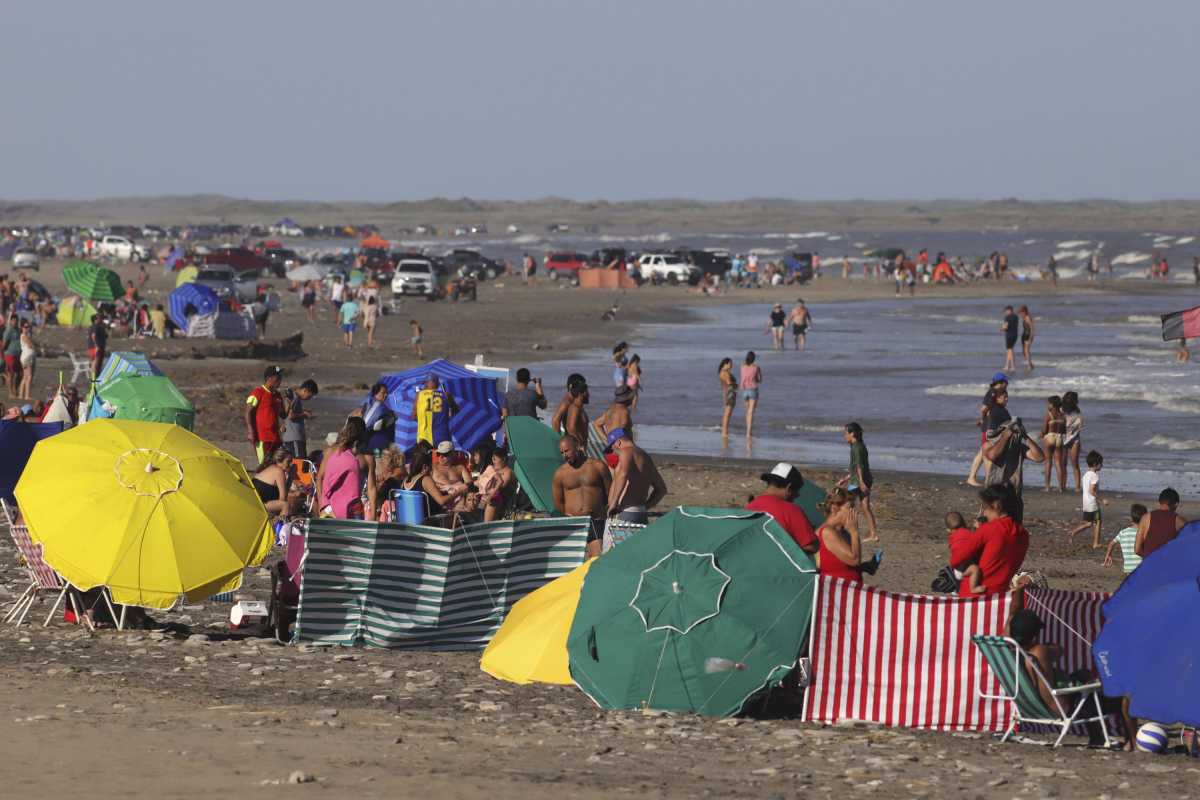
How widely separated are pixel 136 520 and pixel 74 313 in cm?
3238

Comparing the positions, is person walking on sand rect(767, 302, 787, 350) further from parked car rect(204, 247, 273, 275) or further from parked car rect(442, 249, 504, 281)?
Result: parked car rect(204, 247, 273, 275)

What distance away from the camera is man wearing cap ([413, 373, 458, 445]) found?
1761cm

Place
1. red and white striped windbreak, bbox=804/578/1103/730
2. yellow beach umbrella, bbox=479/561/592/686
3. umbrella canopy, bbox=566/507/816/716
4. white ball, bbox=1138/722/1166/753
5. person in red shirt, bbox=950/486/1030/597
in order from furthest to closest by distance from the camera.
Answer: yellow beach umbrella, bbox=479/561/592/686 → person in red shirt, bbox=950/486/1030/597 → umbrella canopy, bbox=566/507/816/716 → red and white striped windbreak, bbox=804/578/1103/730 → white ball, bbox=1138/722/1166/753

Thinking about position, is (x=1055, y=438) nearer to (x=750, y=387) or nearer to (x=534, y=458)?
(x=750, y=387)

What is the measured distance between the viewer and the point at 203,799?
24.2 ft

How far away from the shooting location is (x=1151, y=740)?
918 cm

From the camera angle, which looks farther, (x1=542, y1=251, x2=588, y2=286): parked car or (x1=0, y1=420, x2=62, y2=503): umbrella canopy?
(x1=542, y1=251, x2=588, y2=286): parked car

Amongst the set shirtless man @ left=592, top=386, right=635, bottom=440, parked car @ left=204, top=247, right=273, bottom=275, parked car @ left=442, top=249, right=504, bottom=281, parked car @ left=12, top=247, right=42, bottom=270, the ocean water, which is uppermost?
shirtless man @ left=592, top=386, right=635, bottom=440

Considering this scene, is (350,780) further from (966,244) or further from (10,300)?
(966,244)

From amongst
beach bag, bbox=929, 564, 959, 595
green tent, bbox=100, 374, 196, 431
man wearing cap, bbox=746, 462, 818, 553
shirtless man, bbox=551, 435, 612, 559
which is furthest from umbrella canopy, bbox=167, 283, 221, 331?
man wearing cap, bbox=746, 462, 818, 553

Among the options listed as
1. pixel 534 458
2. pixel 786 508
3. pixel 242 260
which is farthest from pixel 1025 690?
pixel 242 260

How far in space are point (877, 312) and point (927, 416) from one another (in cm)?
3060

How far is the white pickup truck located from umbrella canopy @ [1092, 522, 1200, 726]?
8862 cm

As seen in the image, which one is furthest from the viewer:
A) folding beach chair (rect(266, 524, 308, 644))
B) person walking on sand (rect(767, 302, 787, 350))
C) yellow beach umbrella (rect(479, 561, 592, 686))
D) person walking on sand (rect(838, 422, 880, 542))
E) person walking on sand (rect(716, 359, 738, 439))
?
person walking on sand (rect(767, 302, 787, 350))
